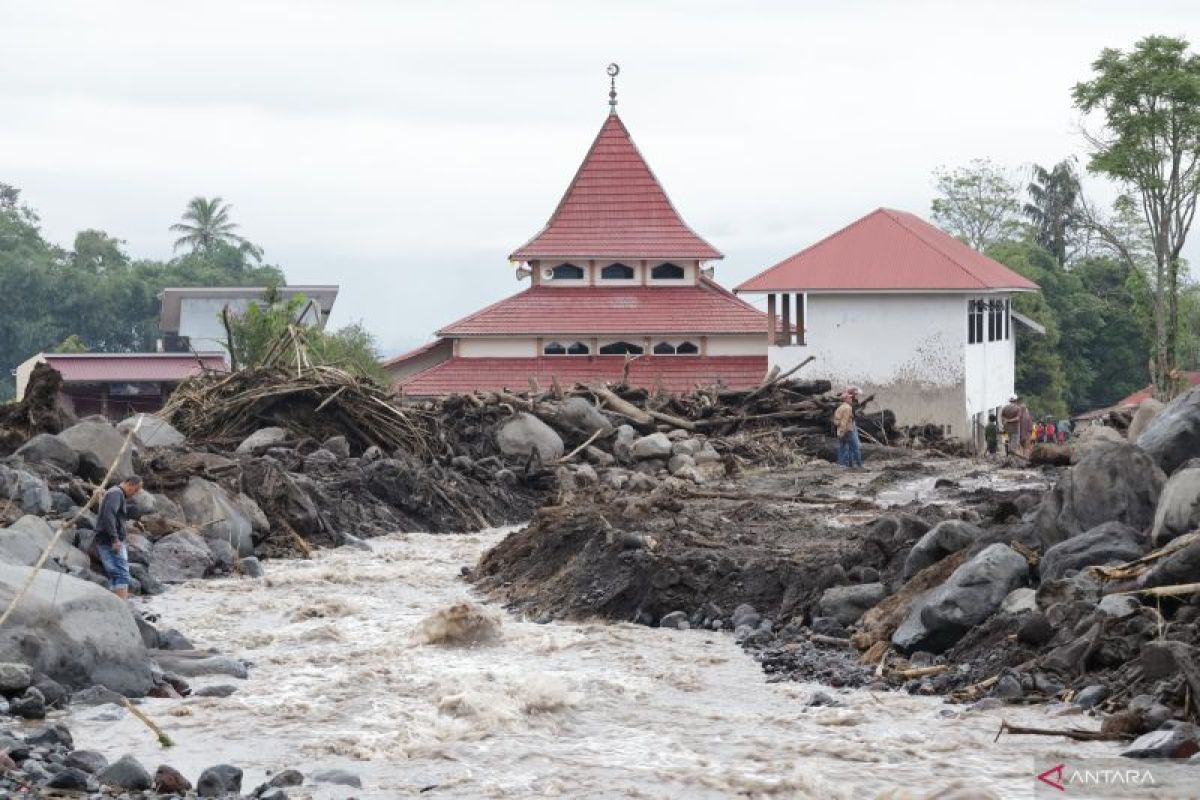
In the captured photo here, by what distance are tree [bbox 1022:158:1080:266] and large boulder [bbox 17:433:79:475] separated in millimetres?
61288

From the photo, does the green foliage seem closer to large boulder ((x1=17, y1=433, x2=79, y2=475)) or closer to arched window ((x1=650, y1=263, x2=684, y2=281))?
arched window ((x1=650, y1=263, x2=684, y2=281))

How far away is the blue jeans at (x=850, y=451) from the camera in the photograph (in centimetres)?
2855

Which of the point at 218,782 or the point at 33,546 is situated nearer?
the point at 218,782

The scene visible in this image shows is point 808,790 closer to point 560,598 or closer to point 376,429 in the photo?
point 560,598

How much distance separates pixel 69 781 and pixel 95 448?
1168 centimetres

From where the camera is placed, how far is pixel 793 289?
42531mm

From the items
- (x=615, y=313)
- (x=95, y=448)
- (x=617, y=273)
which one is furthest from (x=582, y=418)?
(x=617, y=273)

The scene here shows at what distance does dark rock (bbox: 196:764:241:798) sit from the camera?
10000 millimetres

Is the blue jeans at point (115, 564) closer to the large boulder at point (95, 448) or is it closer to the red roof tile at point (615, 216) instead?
the large boulder at point (95, 448)

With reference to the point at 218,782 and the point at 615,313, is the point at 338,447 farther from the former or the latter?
the point at 615,313

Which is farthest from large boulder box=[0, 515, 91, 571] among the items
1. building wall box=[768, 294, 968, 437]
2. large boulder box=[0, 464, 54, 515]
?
building wall box=[768, 294, 968, 437]

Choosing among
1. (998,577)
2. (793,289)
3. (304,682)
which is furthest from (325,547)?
(793,289)

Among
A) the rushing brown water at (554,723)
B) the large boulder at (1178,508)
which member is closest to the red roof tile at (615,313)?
the rushing brown water at (554,723)

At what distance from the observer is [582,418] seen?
29.3 m
